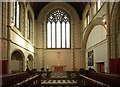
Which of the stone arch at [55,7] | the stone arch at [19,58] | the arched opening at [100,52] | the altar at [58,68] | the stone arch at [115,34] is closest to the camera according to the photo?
the stone arch at [115,34]

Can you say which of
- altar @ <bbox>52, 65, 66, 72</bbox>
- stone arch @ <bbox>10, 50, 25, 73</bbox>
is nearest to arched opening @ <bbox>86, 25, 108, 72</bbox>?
altar @ <bbox>52, 65, 66, 72</bbox>

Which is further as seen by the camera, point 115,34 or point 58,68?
point 58,68

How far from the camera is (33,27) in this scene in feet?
92.4

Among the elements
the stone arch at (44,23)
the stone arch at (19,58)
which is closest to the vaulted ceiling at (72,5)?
the stone arch at (44,23)

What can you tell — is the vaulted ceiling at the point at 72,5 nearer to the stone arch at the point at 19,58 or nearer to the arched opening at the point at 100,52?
the arched opening at the point at 100,52

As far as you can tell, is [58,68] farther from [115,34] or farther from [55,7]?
[115,34]

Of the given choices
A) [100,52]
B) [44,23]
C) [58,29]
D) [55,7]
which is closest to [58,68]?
[58,29]

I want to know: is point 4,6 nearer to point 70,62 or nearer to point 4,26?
point 4,26

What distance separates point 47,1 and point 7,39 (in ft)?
51.2

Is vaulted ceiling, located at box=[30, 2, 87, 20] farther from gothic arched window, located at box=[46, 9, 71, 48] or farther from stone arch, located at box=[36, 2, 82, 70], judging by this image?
gothic arched window, located at box=[46, 9, 71, 48]

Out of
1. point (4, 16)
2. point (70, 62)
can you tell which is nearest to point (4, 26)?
point (4, 16)

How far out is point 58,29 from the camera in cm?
3031

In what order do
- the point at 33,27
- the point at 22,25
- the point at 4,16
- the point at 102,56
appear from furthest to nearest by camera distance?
the point at 33,27, the point at 22,25, the point at 102,56, the point at 4,16

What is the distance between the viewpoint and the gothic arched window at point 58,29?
30.1 m
